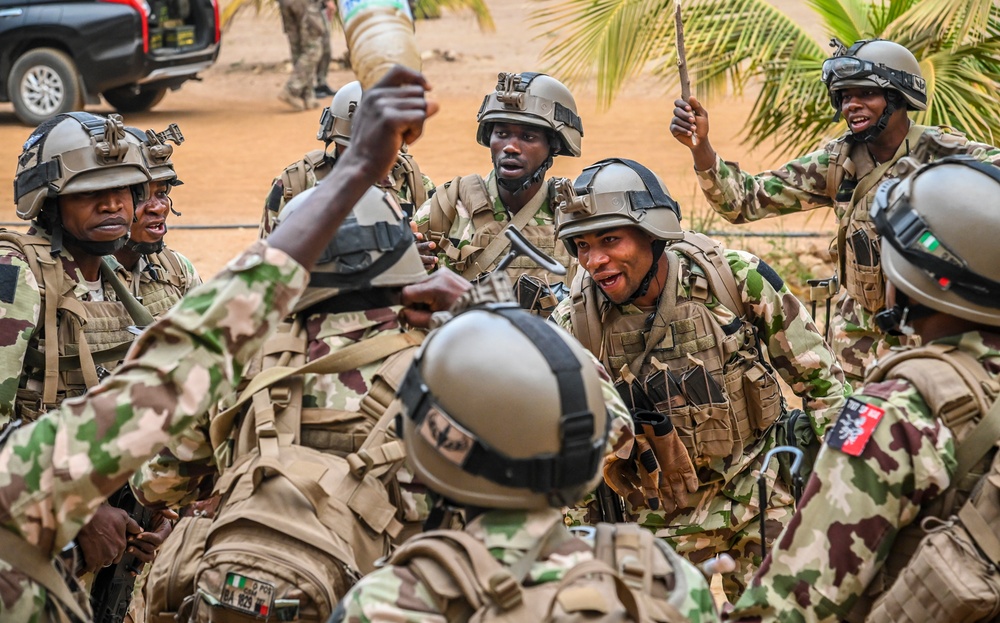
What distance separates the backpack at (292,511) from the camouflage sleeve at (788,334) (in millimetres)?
2245

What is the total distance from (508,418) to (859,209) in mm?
5606

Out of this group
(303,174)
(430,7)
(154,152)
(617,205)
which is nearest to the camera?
(617,205)

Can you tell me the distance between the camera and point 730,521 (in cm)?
598

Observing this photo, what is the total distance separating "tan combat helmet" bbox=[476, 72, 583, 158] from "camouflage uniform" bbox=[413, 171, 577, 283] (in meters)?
0.33

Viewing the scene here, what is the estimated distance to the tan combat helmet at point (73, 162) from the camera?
5723 millimetres

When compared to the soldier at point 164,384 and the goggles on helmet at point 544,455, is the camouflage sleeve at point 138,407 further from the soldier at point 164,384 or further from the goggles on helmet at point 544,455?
the goggles on helmet at point 544,455

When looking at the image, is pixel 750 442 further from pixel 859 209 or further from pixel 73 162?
pixel 73 162

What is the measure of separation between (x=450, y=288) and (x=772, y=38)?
8386 mm

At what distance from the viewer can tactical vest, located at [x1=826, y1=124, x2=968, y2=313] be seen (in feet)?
26.3

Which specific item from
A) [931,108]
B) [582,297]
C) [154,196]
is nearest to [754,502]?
[582,297]

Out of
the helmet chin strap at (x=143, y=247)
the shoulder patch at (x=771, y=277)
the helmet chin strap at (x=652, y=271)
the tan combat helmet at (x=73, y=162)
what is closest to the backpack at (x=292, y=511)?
the helmet chin strap at (x=652, y=271)

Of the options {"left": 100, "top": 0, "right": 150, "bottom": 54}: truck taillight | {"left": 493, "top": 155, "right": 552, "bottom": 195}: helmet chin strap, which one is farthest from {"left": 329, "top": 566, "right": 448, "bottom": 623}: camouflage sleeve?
{"left": 100, "top": 0, "right": 150, "bottom": 54}: truck taillight

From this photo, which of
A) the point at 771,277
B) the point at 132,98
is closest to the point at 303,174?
the point at 771,277

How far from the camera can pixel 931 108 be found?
10.4 meters
